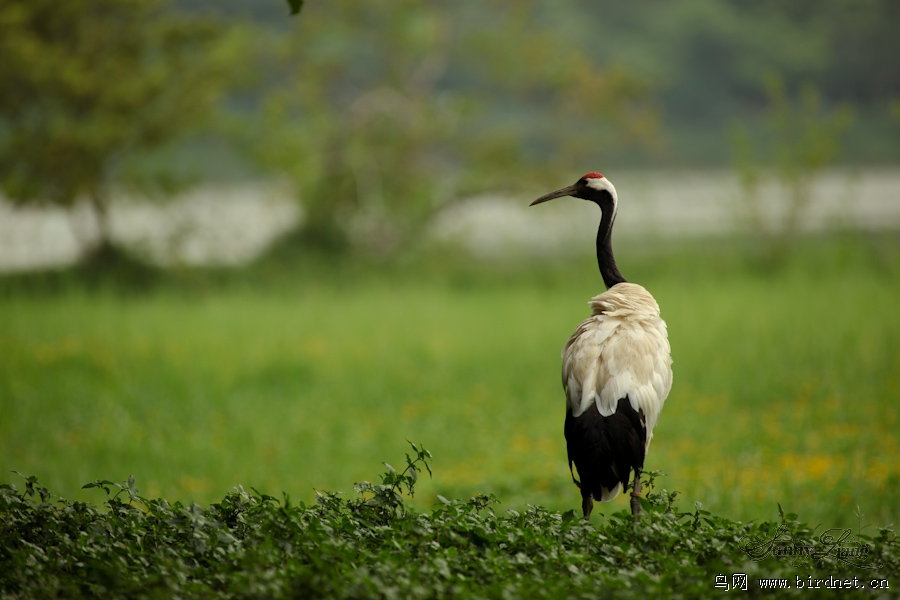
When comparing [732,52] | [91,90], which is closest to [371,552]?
[91,90]

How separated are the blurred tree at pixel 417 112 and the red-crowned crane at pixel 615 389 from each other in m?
9.86

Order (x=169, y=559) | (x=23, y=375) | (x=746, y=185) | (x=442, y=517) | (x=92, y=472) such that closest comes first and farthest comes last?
(x=169, y=559), (x=442, y=517), (x=92, y=472), (x=23, y=375), (x=746, y=185)

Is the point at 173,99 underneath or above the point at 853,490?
above

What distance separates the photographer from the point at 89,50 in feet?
41.0

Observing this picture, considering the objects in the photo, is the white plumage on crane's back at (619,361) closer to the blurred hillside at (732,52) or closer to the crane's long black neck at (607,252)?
the crane's long black neck at (607,252)

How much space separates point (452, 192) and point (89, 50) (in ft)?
17.5

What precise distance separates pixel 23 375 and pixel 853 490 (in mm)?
6942

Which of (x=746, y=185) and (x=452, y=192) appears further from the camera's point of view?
(x=452, y=192)

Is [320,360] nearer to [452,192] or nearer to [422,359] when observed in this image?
[422,359]

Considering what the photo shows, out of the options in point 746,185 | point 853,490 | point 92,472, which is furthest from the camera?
point 746,185

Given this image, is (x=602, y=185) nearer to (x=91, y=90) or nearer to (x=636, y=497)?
(x=636, y=497)

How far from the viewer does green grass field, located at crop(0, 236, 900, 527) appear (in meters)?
6.33

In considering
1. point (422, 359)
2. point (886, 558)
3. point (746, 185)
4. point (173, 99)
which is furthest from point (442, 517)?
point (173, 99)

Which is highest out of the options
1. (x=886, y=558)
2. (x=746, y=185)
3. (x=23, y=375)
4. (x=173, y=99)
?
(x=173, y=99)
